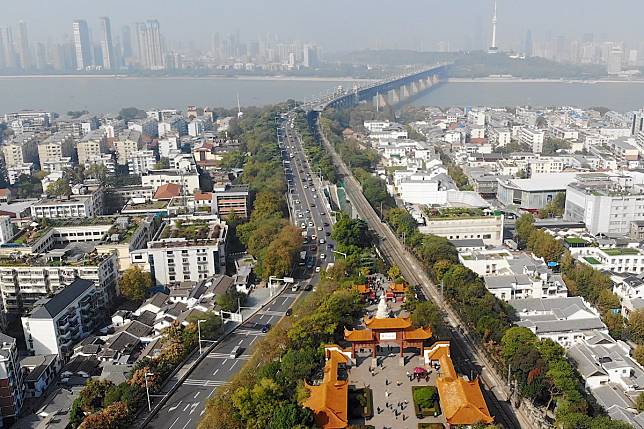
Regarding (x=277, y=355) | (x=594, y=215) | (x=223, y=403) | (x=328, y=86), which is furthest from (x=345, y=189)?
(x=328, y=86)

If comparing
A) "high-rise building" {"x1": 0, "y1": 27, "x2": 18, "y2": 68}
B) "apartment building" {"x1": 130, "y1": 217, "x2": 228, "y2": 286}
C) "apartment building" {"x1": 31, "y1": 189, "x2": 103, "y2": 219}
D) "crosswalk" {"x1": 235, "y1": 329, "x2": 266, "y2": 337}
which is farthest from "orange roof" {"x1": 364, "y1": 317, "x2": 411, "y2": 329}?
"high-rise building" {"x1": 0, "y1": 27, "x2": 18, "y2": 68}

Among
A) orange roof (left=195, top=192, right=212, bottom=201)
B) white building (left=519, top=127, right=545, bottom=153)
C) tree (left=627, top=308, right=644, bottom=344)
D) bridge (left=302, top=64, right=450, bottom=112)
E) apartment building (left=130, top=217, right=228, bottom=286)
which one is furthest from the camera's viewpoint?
bridge (left=302, top=64, right=450, bottom=112)

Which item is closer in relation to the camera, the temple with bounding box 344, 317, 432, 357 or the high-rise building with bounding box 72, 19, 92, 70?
the temple with bounding box 344, 317, 432, 357

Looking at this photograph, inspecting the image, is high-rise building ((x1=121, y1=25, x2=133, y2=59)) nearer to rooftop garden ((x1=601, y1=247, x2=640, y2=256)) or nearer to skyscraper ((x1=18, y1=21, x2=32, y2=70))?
skyscraper ((x1=18, y1=21, x2=32, y2=70))

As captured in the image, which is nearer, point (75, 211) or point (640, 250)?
point (640, 250)

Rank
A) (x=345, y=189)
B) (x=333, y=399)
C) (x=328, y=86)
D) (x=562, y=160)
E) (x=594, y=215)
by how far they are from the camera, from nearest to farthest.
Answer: (x=333, y=399) → (x=594, y=215) → (x=345, y=189) → (x=562, y=160) → (x=328, y=86)

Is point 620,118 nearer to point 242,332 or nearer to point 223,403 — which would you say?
point 242,332

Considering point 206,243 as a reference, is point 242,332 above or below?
below

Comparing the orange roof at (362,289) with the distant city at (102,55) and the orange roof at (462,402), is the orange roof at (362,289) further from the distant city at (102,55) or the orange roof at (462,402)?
the distant city at (102,55)
